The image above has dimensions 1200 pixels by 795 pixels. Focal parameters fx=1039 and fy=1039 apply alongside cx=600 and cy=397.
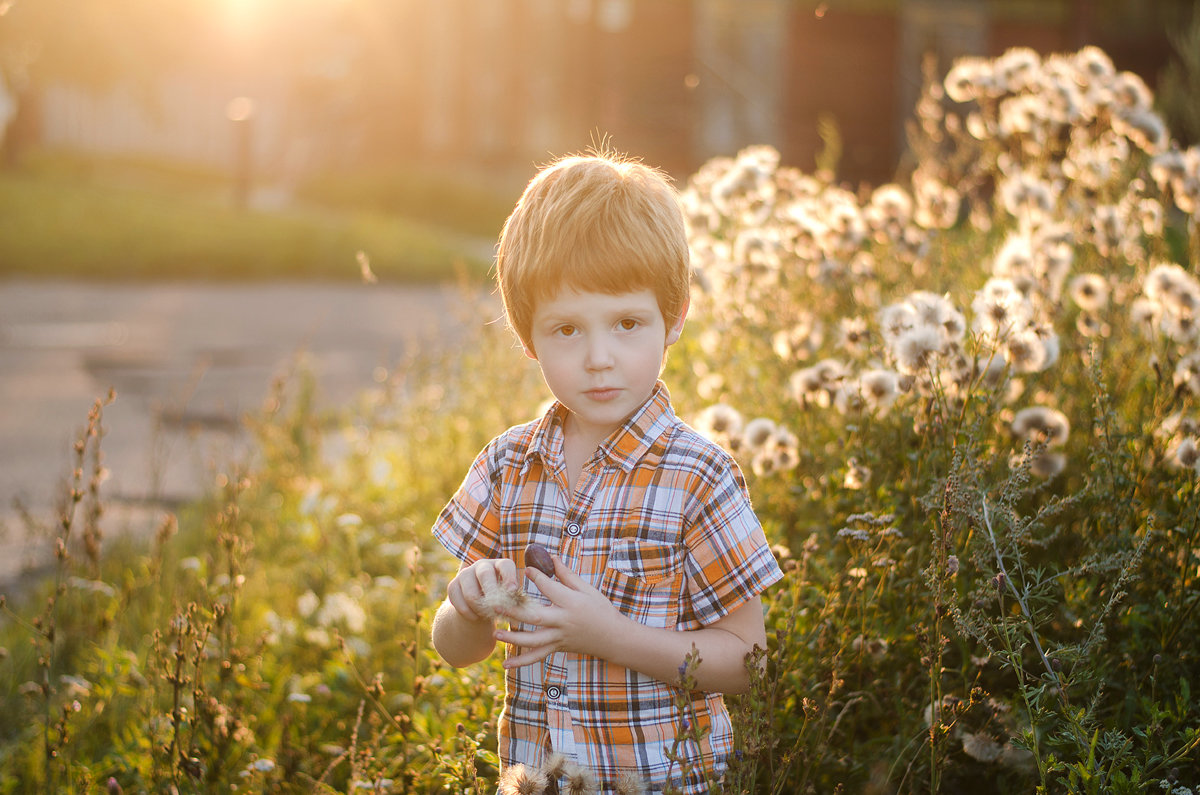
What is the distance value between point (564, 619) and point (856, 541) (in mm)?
1052

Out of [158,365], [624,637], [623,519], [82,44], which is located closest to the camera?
[624,637]

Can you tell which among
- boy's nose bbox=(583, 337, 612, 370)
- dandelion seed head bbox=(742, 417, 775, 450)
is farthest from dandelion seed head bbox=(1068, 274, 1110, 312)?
→ boy's nose bbox=(583, 337, 612, 370)

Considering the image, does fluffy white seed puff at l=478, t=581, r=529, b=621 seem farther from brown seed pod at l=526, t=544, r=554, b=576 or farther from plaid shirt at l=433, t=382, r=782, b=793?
plaid shirt at l=433, t=382, r=782, b=793

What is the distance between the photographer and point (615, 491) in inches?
67.4

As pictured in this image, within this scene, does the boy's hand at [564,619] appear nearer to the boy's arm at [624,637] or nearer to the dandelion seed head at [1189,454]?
the boy's arm at [624,637]

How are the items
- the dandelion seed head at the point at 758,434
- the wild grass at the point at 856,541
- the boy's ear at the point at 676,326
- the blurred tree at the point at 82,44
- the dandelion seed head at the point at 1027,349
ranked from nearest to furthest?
1. the boy's ear at the point at 676,326
2. the wild grass at the point at 856,541
3. the dandelion seed head at the point at 1027,349
4. the dandelion seed head at the point at 758,434
5. the blurred tree at the point at 82,44

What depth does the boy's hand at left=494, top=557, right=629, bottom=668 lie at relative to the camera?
1.53m

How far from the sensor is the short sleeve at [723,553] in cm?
167

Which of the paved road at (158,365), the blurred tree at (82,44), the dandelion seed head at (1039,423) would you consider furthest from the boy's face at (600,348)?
the blurred tree at (82,44)

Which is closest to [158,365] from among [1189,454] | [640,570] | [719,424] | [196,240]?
[719,424]

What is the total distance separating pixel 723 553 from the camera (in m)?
1.67

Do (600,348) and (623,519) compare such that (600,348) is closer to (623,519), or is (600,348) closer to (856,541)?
(623,519)

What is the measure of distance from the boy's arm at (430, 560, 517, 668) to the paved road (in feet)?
5.59

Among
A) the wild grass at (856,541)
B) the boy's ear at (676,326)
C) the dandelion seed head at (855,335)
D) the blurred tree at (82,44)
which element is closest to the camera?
the boy's ear at (676,326)
